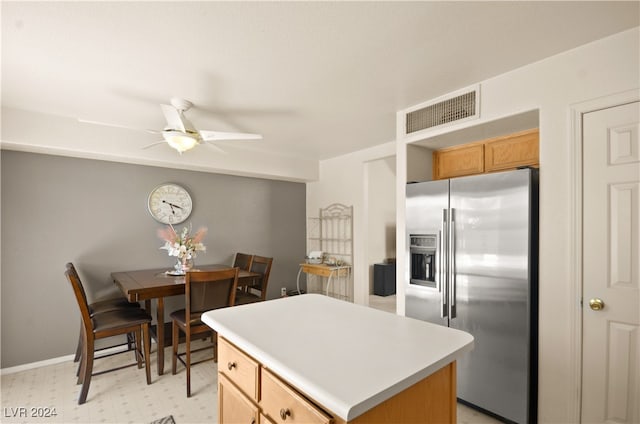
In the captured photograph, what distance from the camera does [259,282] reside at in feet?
12.0

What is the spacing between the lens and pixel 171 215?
3887 mm

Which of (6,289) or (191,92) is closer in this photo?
(191,92)

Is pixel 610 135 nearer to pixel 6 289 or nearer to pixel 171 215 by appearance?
pixel 171 215

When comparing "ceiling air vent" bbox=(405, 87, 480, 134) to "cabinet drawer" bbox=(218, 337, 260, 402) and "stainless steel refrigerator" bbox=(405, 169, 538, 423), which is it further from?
"cabinet drawer" bbox=(218, 337, 260, 402)

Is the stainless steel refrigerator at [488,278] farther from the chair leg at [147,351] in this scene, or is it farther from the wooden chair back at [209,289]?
the chair leg at [147,351]

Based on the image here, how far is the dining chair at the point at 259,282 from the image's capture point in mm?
3449

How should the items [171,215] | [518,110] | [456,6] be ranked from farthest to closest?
[171,215] → [518,110] → [456,6]

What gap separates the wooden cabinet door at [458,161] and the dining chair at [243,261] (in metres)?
2.36

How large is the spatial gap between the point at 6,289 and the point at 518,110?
461 cm

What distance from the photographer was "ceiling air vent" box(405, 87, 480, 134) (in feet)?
7.77

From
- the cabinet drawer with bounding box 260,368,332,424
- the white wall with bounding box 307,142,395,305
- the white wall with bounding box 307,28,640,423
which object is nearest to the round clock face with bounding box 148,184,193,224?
the white wall with bounding box 307,142,395,305

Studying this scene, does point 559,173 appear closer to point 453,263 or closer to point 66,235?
point 453,263

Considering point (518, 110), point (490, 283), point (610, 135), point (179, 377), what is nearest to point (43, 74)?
point (179, 377)

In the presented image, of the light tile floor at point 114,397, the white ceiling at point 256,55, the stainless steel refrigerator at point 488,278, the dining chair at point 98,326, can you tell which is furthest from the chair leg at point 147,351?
the stainless steel refrigerator at point 488,278
